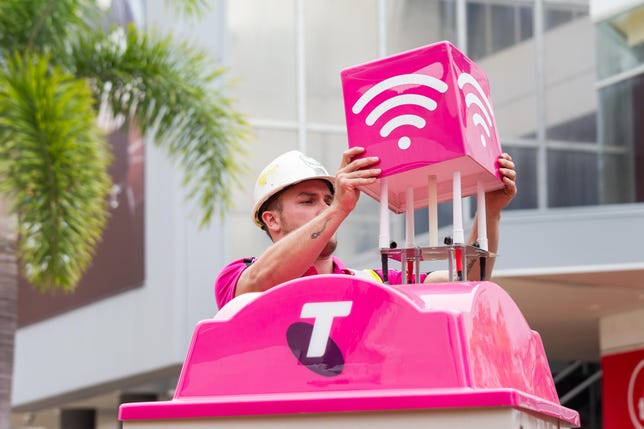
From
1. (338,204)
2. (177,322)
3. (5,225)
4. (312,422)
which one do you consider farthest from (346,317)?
(177,322)

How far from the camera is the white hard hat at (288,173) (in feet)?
13.7

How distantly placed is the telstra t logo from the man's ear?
46.0 inches

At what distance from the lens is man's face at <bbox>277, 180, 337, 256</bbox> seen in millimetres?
4234

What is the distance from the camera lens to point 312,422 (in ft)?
9.77

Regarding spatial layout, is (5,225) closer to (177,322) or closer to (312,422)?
(177,322)

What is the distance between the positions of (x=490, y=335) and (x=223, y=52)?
1526 centimetres

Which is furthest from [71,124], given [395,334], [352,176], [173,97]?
[395,334]

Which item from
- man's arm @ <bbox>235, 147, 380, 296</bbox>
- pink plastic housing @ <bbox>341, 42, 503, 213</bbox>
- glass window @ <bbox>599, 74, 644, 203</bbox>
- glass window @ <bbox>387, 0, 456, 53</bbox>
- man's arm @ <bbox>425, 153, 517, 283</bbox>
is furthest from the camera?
glass window @ <bbox>387, 0, 456, 53</bbox>

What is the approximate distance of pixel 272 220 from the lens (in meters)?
4.30

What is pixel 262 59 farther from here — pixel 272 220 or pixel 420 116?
pixel 420 116

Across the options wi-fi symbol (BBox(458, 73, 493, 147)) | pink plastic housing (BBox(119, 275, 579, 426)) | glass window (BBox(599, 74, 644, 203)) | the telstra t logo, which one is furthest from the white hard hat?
glass window (BBox(599, 74, 644, 203))

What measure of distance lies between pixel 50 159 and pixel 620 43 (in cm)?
906

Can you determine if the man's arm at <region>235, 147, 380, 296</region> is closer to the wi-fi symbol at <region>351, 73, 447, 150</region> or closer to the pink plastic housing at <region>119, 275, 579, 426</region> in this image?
the wi-fi symbol at <region>351, 73, 447, 150</region>

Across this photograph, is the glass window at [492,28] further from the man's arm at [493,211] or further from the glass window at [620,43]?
the man's arm at [493,211]
